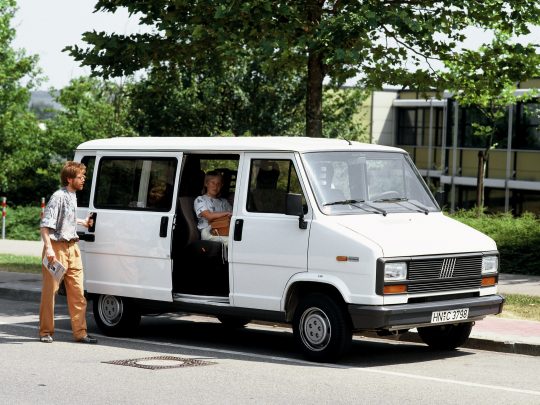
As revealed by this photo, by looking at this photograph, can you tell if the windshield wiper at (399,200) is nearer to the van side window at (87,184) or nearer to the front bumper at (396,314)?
the front bumper at (396,314)

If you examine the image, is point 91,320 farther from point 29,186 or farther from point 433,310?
point 29,186

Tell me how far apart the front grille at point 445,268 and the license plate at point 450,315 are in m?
0.33

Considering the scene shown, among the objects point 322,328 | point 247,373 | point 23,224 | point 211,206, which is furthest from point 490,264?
point 23,224

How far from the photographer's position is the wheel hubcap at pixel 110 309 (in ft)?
32.3

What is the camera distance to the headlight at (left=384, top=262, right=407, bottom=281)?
7.59 m

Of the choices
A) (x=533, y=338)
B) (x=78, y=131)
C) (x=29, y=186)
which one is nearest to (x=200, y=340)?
(x=533, y=338)

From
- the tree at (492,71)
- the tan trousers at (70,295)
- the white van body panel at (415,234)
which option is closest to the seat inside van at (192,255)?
the tan trousers at (70,295)

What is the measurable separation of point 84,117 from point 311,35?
25.1m

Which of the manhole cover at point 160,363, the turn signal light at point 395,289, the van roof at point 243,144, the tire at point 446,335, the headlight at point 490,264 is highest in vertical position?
the van roof at point 243,144

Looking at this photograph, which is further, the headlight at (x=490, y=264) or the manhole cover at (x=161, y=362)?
the headlight at (x=490, y=264)

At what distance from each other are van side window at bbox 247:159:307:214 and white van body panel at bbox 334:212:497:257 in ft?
2.06

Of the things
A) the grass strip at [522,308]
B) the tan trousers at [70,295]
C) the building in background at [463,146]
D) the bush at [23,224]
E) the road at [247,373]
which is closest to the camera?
the road at [247,373]

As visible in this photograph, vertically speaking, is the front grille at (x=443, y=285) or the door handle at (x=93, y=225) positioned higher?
Answer: the door handle at (x=93, y=225)

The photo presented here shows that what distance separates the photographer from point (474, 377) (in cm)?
755
